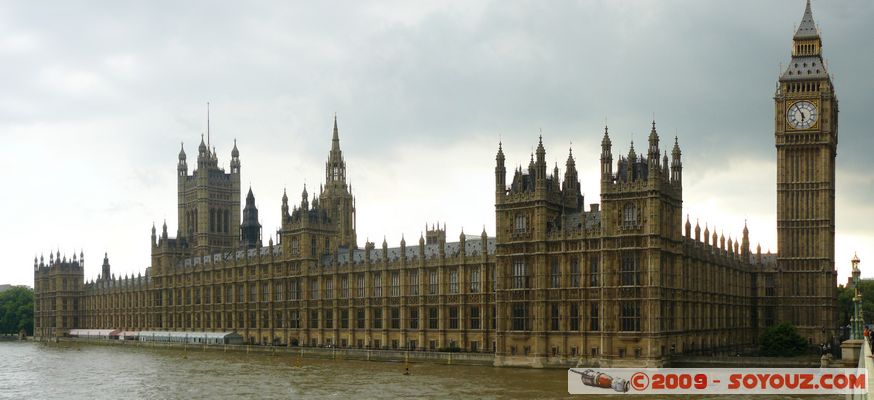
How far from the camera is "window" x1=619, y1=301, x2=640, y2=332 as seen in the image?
304ft

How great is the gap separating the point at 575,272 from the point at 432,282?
2771 cm

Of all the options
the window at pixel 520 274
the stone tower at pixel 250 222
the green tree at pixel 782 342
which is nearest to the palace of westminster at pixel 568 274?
the window at pixel 520 274

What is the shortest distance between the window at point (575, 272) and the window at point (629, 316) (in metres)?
5.28

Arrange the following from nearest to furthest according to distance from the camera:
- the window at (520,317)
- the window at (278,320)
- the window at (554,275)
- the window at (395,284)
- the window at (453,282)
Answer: the window at (554,275) → the window at (520,317) → the window at (453,282) → the window at (395,284) → the window at (278,320)

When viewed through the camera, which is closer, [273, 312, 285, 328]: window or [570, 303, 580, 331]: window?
[570, 303, 580, 331]: window

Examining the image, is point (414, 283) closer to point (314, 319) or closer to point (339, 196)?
point (314, 319)

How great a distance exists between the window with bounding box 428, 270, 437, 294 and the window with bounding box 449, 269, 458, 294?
2.98m

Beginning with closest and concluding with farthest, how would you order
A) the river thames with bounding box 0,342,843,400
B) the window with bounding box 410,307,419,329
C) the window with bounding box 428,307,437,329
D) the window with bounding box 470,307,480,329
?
the river thames with bounding box 0,342,843,400
the window with bounding box 470,307,480,329
the window with bounding box 428,307,437,329
the window with bounding box 410,307,419,329

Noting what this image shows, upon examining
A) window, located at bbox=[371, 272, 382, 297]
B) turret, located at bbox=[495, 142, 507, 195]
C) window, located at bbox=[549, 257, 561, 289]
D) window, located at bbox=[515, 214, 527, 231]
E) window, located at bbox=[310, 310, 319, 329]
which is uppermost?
turret, located at bbox=[495, 142, 507, 195]

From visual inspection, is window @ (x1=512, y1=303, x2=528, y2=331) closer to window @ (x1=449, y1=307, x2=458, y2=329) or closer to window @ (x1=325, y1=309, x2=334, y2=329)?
window @ (x1=449, y1=307, x2=458, y2=329)

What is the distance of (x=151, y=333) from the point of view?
18162 centimetres

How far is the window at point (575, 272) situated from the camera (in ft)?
318

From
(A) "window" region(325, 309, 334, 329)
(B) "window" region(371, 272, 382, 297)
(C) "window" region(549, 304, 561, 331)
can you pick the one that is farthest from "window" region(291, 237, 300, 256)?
(C) "window" region(549, 304, 561, 331)

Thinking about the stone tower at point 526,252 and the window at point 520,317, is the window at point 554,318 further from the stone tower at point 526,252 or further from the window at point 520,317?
the window at point 520,317
